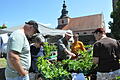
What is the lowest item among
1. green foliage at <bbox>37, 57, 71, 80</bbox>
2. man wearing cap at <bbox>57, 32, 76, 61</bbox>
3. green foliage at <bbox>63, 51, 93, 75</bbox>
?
green foliage at <bbox>37, 57, 71, 80</bbox>

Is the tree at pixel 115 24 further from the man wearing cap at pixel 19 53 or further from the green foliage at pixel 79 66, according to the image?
the man wearing cap at pixel 19 53

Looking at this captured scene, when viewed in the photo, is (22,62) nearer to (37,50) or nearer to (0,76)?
(37,50)

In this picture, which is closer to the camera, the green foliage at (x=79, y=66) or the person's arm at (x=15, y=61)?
the person's arm at (x=15, y=61)

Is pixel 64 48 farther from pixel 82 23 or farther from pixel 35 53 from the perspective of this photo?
pixel 82 23

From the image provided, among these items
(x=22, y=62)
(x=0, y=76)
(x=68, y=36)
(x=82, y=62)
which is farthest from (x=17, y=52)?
(x=0, y=76)

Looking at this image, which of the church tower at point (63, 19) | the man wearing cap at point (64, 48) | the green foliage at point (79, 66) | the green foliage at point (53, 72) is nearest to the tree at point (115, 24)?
the man wearing cap at point (64, 48)

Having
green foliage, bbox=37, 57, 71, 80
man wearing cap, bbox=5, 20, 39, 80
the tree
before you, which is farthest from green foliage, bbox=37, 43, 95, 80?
the tree

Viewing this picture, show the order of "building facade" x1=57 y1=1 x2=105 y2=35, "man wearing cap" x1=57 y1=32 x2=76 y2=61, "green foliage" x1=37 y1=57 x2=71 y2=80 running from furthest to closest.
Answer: "building facade" x1=57 y1=1 x2=105 y2=35
"man wearing cap" x1=57 y1=32 x2=76 y2=61
"green foliage" x1=37 y1=57 x2=71 y2=80

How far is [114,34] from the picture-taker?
24.5m

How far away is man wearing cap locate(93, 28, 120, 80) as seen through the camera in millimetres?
3236

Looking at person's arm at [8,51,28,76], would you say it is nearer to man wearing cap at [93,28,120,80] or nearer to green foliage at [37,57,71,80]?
green foliage at [37,57,71,80]

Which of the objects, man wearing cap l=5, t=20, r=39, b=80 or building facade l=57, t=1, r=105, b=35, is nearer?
man wearing cap l=5, t=20, r=39, b=80

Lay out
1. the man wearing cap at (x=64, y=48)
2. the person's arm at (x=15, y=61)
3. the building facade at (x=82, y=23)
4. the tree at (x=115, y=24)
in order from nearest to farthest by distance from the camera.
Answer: the person's arm at (x=15, y=61)
the man wearing cap at (x=64, y=48)
the tree at (x=115, y=24)
the building facade at (x=82, y=23)

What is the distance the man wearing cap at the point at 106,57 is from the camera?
127 inches
